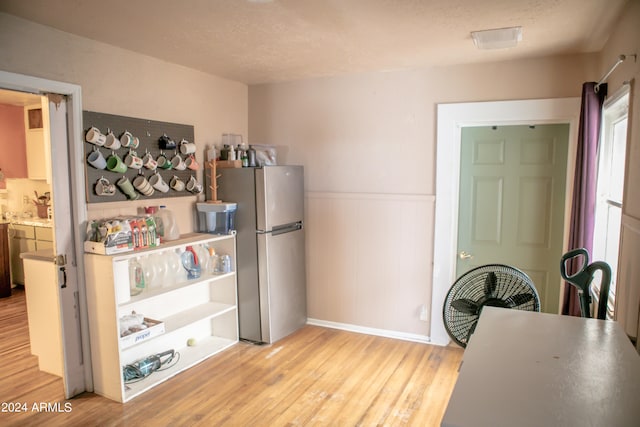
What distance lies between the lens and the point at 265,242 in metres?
3.46

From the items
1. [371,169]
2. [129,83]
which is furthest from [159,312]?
[371,169]

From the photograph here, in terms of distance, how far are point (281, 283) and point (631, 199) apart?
250 cm

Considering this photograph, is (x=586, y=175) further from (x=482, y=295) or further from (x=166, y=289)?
(x=166, y=289)

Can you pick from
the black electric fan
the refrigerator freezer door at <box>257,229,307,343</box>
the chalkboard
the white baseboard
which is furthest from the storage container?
the black electric fan

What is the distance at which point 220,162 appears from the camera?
11.7ft

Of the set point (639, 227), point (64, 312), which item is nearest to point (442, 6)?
point (639, 227)

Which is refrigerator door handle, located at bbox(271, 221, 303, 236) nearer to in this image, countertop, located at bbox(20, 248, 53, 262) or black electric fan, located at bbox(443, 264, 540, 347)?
countertop, located at bbox(20, 248, 53, 262)

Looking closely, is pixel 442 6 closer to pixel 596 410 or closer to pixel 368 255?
pixel 596 410

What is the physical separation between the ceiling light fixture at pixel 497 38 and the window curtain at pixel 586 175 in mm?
587

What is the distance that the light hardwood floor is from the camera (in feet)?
8.25

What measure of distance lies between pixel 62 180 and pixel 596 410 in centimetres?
277

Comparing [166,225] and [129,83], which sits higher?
Answer: [129,83]

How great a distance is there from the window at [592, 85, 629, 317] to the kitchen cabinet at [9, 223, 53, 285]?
17.4 feet

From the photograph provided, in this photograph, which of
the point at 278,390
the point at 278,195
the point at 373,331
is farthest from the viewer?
the point at 373,331
